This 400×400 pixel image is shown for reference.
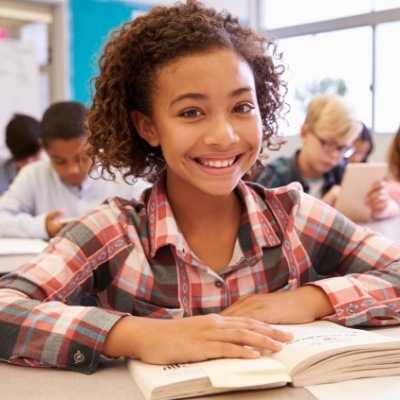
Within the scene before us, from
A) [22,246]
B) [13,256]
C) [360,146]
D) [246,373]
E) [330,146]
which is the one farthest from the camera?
[360,146]

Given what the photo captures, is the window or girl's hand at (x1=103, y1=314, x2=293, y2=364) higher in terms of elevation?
the window

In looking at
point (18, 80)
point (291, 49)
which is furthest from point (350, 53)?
point (18, 80)

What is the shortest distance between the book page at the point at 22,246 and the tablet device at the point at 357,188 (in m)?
1.17

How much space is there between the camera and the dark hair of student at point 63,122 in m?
2.28

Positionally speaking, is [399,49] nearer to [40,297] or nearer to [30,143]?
[30,143]

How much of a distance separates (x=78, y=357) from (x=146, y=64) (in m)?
0.55

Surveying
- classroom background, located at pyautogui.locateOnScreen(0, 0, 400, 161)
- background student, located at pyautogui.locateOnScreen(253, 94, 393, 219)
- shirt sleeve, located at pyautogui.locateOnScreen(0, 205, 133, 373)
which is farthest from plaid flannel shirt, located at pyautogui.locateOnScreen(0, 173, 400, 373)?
classroom background, located at pyautogui.locateOnScreen(0, 0, 400, 161)

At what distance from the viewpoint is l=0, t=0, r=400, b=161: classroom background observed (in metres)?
4.82

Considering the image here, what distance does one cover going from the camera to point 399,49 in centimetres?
520

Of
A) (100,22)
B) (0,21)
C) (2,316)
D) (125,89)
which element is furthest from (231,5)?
(2,316)

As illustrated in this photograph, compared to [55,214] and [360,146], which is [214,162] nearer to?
[55,214]

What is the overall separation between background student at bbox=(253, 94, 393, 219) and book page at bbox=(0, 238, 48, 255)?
3.47 feet

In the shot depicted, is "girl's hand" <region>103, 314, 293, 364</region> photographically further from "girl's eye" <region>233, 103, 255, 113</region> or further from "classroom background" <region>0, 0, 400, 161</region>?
"classroom background" <region>0, 0, 400, 161</region>

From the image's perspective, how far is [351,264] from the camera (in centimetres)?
117
